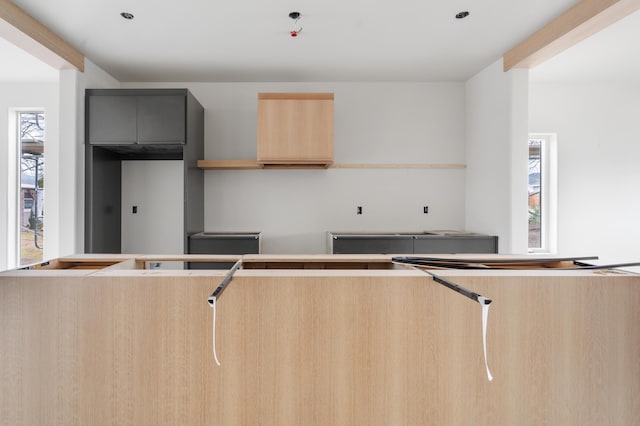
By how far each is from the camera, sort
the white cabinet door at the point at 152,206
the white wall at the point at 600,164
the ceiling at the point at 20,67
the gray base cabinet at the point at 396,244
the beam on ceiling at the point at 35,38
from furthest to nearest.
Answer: the white wall at the point at 600,164
the white cabinet door at the point at 152,206
the gray base cabinet at the point at 396,244
the ceiling at the point at 20,67
the beam on ceiling at the point at 35,38

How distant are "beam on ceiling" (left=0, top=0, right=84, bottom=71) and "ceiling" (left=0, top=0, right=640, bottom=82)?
0.06m

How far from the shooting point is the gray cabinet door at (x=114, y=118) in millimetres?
3018

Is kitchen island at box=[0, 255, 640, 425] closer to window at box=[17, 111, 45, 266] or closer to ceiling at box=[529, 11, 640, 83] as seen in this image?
ceiling at box=[529, 11, 640, 83]

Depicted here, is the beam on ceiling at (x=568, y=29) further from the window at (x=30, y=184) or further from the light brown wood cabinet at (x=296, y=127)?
the window at (x=30, y=184)

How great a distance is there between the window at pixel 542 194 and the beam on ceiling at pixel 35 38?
4827mm

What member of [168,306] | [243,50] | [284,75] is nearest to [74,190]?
[243,50]

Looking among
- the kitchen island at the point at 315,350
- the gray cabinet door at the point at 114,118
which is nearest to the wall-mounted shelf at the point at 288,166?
the gray cabinet door at the point at 114,118

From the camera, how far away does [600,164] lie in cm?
384

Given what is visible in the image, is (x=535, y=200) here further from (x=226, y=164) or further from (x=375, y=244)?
(x=226, y=164)

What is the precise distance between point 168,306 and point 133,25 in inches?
98.2

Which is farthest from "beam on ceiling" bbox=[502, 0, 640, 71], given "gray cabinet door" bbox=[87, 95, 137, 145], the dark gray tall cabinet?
"gray cabinet door" bbox=[87, 95, 137, 145]

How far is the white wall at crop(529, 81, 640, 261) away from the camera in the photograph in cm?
383

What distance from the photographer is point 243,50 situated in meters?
2.92

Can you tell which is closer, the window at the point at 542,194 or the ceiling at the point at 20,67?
the ceiling at the point at 20,67
